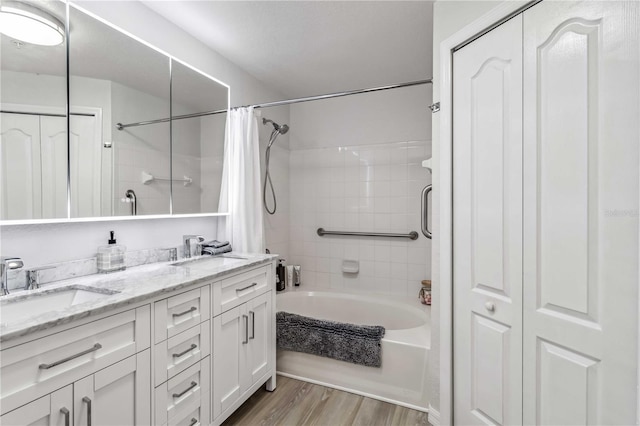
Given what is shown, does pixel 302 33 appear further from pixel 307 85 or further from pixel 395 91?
pixel 395 91

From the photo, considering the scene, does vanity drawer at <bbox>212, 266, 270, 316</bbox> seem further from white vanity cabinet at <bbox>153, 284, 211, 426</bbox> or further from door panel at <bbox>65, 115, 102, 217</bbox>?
door panel at <bbox>65, 115, 102, 217</bbox>

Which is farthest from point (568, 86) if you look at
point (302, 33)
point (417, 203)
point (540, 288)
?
point (417, 203)

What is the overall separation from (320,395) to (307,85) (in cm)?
263

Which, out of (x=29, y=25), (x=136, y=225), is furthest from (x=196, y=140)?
(x=29, y=25)

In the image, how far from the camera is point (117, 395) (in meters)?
1.10

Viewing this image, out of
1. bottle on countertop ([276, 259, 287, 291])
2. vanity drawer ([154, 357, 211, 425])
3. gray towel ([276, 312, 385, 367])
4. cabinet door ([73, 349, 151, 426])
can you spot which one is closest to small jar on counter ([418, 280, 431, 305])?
gray towel ([276, 312, 385, 367])

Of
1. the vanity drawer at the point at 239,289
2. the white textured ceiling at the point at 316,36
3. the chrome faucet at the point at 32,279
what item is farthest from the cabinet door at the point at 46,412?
the white textured ceiling at the point at 316,36

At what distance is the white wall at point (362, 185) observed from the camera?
287 cm

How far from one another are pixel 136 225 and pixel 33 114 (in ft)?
2.31

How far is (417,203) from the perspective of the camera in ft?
9.34

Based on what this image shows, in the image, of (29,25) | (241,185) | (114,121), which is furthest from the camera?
(241,185)

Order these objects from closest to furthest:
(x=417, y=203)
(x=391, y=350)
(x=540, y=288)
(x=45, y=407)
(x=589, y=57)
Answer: (x=45, y=407)
(x=589, y=57)
(x=540, y=288)
(x=391, y=350)
(x=417, y=203)

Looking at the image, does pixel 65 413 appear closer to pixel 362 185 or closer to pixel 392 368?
pixel 392 368

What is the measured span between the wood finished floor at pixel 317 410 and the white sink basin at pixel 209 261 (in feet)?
2.97
